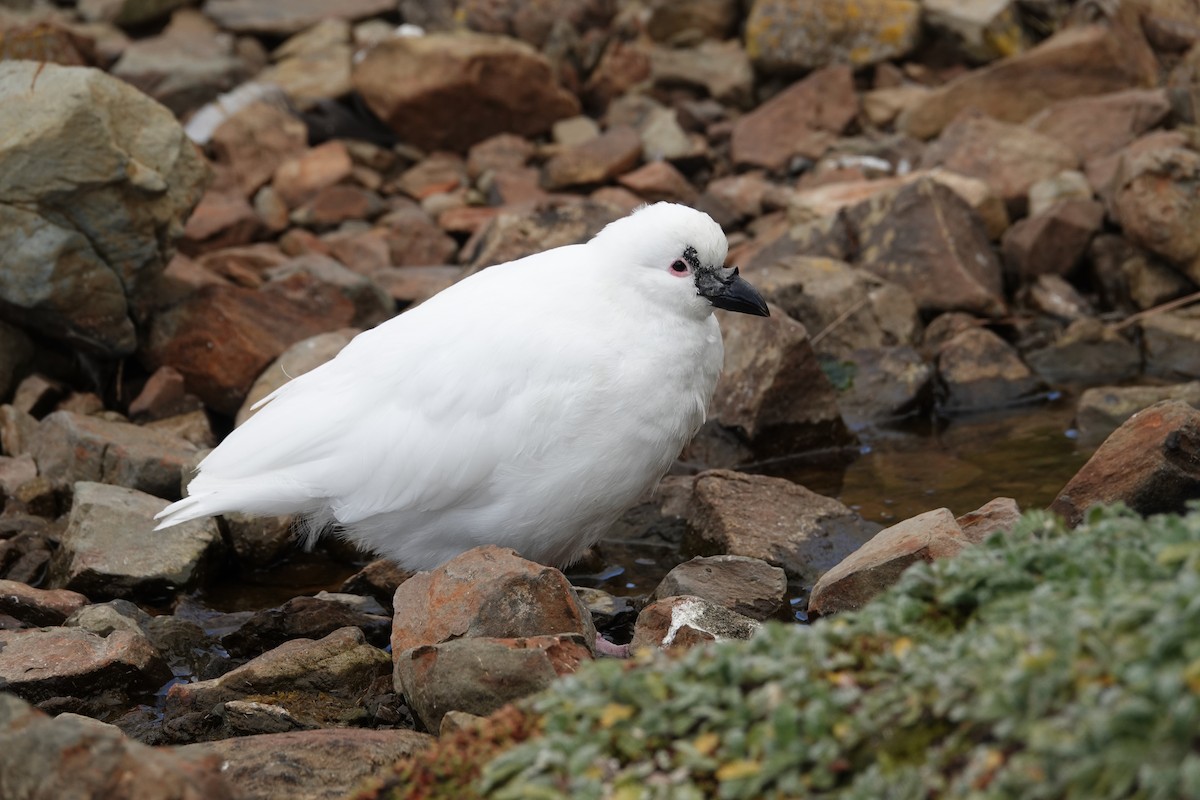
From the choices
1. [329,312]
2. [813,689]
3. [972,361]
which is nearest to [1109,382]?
[972,361]

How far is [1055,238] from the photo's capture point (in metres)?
9.81

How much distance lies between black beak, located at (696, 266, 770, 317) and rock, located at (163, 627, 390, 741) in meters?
2.02

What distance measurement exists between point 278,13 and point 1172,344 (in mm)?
9332

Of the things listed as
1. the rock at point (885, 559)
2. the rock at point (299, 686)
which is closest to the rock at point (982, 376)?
the rock at point (885, 559)

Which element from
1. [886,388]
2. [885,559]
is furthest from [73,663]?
[886,388]

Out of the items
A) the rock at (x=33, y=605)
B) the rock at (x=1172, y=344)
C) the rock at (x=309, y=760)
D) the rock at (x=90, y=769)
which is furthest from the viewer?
the rock at (x=1172, y=344)

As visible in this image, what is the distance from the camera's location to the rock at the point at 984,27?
42.0 feet

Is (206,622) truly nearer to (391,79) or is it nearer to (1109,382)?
(1109,382)

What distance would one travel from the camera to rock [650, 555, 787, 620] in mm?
5805

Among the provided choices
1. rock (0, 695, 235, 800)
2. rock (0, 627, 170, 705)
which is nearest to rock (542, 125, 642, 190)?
rock (0, 627, 170, 705)

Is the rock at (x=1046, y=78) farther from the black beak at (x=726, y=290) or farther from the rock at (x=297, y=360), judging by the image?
the black beak at (x=726, y=290)

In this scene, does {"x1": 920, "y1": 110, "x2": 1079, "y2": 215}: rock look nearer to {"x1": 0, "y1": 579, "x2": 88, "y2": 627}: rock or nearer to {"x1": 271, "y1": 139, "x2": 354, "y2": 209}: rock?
{"x1": 271, "y1": 139, "x2": 354, "y2": 209}: rock

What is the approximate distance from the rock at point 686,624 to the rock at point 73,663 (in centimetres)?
199

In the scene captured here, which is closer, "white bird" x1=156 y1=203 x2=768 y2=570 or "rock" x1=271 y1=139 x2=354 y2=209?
"white bird" x1=156 y1=203 x2=768 y2=570
